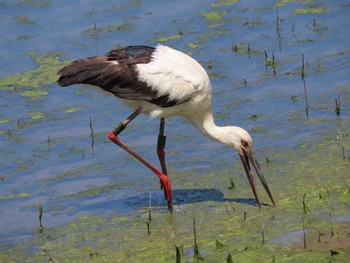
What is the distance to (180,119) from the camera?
41.2ft

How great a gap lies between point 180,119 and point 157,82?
2350 mm

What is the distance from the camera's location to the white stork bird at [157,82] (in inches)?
402

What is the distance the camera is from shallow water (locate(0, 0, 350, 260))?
32.6ft

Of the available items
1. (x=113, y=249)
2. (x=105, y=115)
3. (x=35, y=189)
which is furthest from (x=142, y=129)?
(x=113, y=249)

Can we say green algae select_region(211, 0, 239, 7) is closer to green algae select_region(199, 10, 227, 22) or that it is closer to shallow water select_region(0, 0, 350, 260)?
shallow water select_region(0, 0, 350, 260)

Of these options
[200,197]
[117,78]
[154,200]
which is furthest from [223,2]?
[200,197]

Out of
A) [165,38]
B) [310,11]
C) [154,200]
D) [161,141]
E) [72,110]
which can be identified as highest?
[161,141]

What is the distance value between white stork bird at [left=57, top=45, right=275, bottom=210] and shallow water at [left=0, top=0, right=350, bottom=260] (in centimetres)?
47

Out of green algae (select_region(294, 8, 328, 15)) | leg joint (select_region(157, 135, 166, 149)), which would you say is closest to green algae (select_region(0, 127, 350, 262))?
leg joint (select_region(157, 135, 166, 149))

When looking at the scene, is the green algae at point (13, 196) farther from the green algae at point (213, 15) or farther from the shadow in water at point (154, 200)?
the green algae at point (213, 15)

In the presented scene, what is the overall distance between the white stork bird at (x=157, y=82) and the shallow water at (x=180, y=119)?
0.47m

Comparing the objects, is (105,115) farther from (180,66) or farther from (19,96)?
(180,66)

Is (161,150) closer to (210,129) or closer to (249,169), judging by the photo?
(210,129)

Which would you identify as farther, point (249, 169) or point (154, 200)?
point (154, 200)
